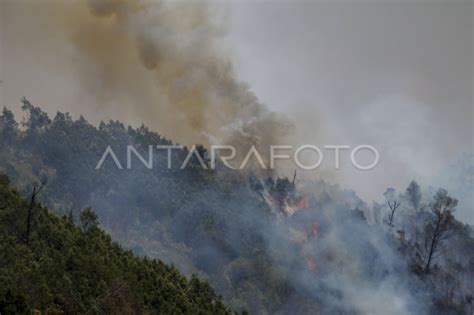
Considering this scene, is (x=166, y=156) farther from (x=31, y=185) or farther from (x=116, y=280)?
(x=116, y=280)

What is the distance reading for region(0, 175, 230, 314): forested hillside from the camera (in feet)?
146

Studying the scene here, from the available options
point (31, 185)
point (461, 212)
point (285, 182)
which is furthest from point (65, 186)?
point (461, 212)

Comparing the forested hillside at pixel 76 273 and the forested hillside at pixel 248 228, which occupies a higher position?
the forested hillside at pixel 248 228

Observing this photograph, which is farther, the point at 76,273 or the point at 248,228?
the point at 248,228

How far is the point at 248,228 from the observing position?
271 ft

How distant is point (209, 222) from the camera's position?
269 feet

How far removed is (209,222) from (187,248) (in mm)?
3234

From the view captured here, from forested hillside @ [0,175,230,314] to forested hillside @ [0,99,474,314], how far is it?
20.8 meters

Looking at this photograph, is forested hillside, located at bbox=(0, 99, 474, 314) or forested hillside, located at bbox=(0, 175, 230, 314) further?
forested hillside, located at bbox=(0, 99, 474, 314)

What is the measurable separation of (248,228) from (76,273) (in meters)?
36.2

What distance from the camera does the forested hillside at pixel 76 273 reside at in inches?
1750

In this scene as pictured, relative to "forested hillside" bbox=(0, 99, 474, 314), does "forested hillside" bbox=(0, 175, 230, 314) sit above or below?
below

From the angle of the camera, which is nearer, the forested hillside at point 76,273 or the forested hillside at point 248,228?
the forested hillside at point 76,273

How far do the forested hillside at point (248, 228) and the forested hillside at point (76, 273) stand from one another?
20.8m
